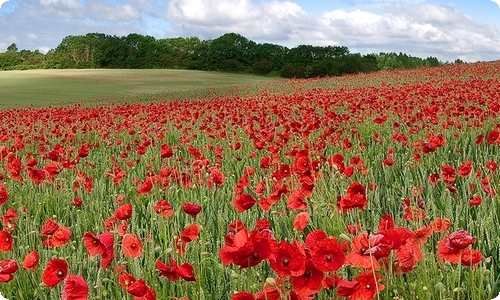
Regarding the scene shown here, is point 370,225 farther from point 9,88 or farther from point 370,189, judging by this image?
point 9,88

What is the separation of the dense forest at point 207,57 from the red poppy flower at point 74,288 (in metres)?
49.3

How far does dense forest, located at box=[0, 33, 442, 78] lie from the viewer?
5425cm

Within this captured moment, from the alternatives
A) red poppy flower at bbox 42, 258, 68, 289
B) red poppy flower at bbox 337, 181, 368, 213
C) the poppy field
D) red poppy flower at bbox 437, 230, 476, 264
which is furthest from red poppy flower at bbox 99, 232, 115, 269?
red poppy flower at bbox 437, 230, 476, 264

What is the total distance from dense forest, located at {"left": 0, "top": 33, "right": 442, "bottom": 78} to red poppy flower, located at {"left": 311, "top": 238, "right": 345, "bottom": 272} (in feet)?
162

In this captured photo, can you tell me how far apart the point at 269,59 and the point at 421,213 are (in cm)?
5947

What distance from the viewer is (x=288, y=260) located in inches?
67.4

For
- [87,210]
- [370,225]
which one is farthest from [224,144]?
[370,225]

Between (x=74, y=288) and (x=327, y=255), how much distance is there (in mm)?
866

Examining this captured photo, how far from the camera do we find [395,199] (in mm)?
4141

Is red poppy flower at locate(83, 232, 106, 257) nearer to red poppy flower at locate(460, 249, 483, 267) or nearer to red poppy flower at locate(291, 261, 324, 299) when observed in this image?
red poppy flower at locate(291, 261, 324, 299)

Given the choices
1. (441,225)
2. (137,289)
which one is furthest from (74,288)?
(441,225)

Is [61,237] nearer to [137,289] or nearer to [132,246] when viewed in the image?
[132,246]

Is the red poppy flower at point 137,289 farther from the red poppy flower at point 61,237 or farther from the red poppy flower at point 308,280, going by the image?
the red poppy flower at point 61,237

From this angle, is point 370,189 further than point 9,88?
No
